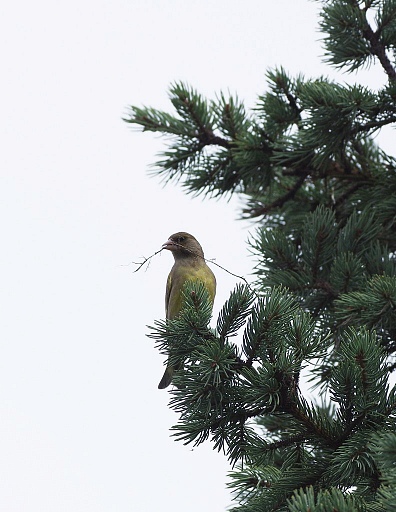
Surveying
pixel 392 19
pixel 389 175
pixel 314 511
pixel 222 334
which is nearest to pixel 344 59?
pixel 392 19

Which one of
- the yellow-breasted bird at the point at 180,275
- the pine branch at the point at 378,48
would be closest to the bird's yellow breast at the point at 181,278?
the yellow-breasted bird at the point at 180,275

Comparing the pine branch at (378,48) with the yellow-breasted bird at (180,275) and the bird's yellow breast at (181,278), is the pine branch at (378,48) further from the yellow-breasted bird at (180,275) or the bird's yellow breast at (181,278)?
the bird's yellow breast at (181,278)

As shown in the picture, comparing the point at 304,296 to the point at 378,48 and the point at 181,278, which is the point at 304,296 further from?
the point at 378,48

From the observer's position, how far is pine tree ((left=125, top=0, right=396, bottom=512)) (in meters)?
2.77

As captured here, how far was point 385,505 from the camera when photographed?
2197 mm

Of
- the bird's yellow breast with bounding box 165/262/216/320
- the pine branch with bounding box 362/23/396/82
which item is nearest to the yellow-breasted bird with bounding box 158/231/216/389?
the bird's yellow breast with bounding box 165/262/216/320

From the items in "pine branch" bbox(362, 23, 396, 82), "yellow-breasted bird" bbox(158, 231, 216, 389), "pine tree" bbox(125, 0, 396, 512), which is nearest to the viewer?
"pine tree" bbox(125, 0, 396, 512)

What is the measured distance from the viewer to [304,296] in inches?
178

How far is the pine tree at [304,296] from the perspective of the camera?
277 centimetres

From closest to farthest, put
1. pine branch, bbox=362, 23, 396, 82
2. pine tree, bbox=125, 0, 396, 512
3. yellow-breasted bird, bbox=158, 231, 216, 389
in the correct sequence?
1. pine tree, bbox=125, 0, 396, 512
2. pine branch, bbox=362, 23, 396, 82
3. yellow-breasted bird, bbox=158, 231, 216, 389

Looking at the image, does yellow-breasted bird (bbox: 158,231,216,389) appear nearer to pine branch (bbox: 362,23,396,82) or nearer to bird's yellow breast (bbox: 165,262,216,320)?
bird's yellow breast (bbox: 165,262,216,320)

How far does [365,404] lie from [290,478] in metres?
0.38

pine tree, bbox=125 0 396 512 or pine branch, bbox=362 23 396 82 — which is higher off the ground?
pine branch, bbox=362 23 396 82

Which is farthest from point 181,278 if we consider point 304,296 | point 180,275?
point 304,296
